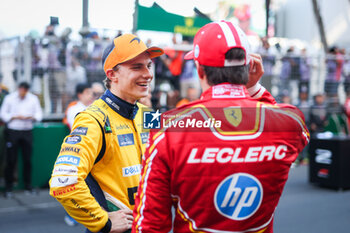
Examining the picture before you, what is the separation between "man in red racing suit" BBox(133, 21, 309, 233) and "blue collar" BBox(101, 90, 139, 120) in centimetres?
73

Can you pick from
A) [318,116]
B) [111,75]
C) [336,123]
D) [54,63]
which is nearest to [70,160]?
[111,75]

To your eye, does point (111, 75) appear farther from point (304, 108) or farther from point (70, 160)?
point (304, 108)

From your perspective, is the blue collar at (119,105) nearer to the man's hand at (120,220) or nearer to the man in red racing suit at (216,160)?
the man's hand at (120,220)

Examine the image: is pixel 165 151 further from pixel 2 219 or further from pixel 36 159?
pixel 36 159

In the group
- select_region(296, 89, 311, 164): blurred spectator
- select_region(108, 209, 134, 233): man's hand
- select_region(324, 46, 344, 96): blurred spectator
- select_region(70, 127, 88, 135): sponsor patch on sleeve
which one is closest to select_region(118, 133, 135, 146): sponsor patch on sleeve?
select_region(70, 127, 88, 135): sponsor patch on sleeve

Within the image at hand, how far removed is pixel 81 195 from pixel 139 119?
0.69m

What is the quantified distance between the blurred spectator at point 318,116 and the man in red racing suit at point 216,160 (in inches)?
375

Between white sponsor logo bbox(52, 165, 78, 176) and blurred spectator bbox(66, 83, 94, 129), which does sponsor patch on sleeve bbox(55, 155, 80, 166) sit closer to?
white sponsor logo bbox(52, 165, 78, 176)

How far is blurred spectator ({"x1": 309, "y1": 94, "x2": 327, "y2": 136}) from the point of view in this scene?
10.5m

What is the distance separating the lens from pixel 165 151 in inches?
57.1

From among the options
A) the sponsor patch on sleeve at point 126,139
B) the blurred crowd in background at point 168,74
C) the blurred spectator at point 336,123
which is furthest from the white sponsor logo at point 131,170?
the blurred spectator at point 336,123

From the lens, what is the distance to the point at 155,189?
1.46 metres

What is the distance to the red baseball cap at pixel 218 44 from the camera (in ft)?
5.04

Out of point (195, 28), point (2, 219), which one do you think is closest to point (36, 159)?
point (2, 219)
